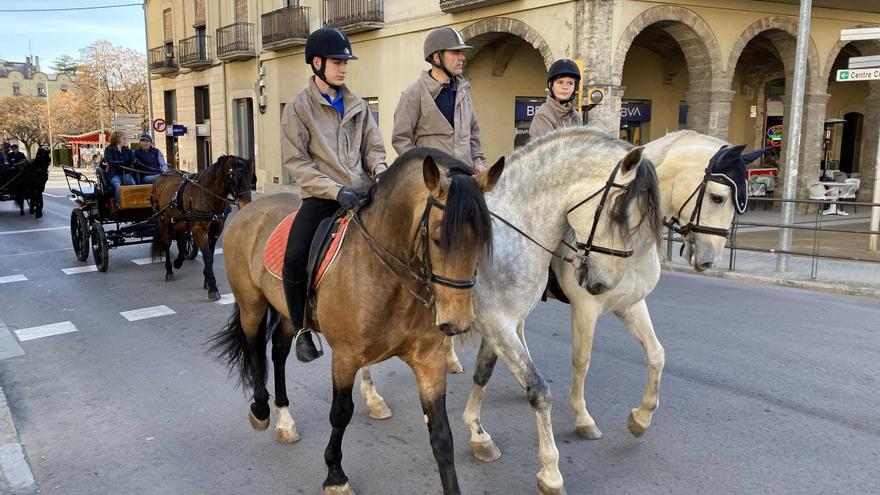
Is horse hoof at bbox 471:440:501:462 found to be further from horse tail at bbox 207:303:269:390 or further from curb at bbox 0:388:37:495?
curb at bbox 0:388:37:495

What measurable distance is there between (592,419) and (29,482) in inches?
141

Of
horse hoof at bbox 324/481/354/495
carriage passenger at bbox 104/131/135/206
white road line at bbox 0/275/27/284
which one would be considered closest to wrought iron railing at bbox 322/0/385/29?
carriage passenger at bbox 104/131/135/206

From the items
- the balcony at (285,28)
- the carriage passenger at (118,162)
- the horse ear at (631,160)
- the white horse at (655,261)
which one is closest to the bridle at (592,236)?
the horse ear at (631,160)

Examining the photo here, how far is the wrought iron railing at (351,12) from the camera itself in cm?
1973

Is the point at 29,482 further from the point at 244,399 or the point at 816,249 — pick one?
the point at 816,249

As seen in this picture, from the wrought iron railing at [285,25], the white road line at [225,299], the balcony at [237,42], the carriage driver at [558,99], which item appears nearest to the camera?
the carriage driver at [558,99]

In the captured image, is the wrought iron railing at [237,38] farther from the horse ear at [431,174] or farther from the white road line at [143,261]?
the horse ear at [431,174]

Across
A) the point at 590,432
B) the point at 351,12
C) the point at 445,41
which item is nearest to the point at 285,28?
the point at 351,12

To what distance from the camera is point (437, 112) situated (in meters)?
4.61

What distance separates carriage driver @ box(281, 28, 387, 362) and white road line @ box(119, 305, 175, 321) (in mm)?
4680

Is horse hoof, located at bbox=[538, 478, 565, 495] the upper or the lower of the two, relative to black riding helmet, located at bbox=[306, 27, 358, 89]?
lower

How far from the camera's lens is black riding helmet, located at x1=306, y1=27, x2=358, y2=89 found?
371 cm

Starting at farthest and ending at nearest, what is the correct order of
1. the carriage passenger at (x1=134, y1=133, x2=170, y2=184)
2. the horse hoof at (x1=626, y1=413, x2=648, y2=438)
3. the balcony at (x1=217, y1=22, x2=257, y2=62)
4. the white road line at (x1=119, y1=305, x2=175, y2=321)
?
the balcony at (x1=217, y1=22, x2=257, y2=62), the carriage passenger at (x1=134, y1=133, x2=170, y2=184), the white road line at (x1=119, y1=305, x2=175, y2=321), the horse hoof at (x1=626, y1=413, x2=648, y2=438)

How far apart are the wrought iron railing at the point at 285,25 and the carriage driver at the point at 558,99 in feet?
63.7
